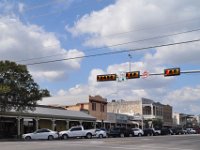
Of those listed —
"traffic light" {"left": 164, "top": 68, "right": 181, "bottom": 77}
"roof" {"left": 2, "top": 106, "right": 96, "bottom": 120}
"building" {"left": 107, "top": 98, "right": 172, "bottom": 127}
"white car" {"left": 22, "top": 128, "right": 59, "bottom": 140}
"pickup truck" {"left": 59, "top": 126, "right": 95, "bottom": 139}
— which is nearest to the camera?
"traffic light" {"left": 164, "top": 68, "right": 181, "bottom": 77}

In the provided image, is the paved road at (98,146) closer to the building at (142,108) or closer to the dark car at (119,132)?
the dark car at (119,132)

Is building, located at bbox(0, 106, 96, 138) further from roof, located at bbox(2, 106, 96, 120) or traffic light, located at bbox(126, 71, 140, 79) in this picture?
traffic light, located at bbox(126, 71, 140, 79)

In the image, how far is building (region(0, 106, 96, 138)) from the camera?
5734cm

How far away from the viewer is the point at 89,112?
81438mm

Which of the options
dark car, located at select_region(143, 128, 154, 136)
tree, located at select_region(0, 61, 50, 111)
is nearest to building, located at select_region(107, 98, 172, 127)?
dark car, located at select_region(143, 128, 154, 136)

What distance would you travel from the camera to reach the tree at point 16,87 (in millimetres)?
44250

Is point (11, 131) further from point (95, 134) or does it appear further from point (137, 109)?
point (137, 109)

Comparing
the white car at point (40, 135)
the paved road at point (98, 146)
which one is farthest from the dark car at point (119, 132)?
the paved road at point (98, 146)

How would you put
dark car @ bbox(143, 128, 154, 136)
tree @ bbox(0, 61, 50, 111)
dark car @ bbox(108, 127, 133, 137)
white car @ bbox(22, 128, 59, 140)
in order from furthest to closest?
1. dark car @ bbox(143, 128, 154, 136)
2. dark car @ bbox(108, 127, 133, 137)
3. white car @ bbox(22, 128, 59, 140)
4. tree @ bbox(0, 61, 50, 111)

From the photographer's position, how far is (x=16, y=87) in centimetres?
4481

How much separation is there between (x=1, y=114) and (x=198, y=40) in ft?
106

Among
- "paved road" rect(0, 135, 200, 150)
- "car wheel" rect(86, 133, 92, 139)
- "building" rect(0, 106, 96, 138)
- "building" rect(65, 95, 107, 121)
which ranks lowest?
"paved road" rect(0, 135, 200, 150)

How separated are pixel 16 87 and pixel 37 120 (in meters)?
16.7

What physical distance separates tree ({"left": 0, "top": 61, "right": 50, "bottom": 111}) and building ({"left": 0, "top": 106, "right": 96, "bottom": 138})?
791 centimetres
